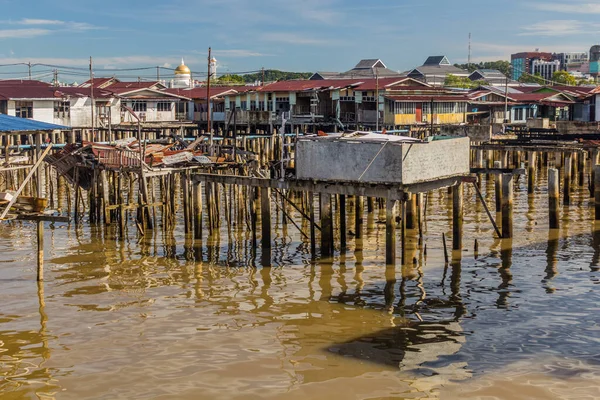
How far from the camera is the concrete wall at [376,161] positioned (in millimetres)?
22141

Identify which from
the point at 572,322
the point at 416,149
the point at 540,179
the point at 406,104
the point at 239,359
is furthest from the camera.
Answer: the point at 406,104

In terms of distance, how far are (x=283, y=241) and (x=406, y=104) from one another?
A: 3548 centimetres

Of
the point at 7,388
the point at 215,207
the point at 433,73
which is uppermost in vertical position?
the point at 433,73

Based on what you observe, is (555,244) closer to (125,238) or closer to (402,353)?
(402,353)

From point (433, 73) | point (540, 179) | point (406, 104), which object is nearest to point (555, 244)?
point (540, 179)

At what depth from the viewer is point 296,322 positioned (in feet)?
62.3

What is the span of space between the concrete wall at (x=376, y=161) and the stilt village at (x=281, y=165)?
1.3 inches

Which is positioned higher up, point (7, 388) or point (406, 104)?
point (406, 104)

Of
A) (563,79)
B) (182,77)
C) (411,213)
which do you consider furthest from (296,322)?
(563,79)

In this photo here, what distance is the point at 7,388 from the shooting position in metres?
15.3

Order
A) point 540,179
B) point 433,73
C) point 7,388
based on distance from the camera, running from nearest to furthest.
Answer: point 7,388 < point 540,179 < point 433,73

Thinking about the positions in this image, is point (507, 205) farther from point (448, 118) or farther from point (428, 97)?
point (448, 118)

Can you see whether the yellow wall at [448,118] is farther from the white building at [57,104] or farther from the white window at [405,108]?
the white building at [57,104]

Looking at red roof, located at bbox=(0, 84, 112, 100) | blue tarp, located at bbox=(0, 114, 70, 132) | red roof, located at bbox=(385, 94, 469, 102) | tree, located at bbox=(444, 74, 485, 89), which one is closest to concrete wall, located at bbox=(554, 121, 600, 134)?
red roof, located at bbox=(385, 94, 469, 102)
